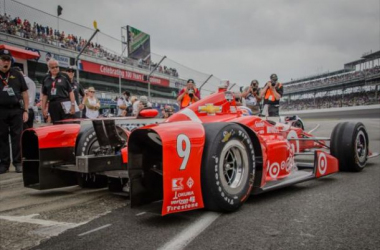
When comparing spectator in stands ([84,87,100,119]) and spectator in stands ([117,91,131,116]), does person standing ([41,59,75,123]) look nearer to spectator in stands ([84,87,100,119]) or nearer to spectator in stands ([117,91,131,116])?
spectator in stands ([84,87,100,119])

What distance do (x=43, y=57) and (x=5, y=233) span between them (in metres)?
14.4

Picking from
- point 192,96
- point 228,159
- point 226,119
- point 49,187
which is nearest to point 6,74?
point 49,187

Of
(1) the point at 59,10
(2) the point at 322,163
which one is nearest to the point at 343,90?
(1) the point at 59,10

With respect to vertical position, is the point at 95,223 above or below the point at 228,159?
A: below

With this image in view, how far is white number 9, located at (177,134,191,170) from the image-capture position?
2.60 meters

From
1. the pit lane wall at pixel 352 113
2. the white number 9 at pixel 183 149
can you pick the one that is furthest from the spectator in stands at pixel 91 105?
the pit lane wall at pixel 352 113

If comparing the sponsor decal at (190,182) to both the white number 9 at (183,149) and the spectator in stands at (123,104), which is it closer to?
the white number 9 at (183,149)

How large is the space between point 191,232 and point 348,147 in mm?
3405

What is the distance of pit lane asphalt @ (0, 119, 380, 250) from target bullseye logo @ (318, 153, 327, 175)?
550 millimetres

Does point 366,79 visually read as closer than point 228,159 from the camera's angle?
No

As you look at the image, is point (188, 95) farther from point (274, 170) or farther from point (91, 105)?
point (274, 170)

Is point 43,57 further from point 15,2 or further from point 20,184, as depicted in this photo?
point 20,184

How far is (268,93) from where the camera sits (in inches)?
350

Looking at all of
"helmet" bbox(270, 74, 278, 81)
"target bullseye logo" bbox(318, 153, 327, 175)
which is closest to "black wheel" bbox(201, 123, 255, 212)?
"target bullseye logo" bbox(318, 153, 327, 175)
